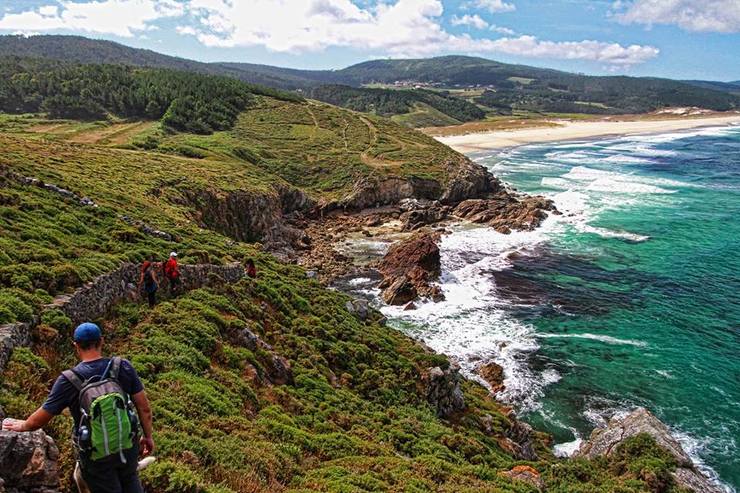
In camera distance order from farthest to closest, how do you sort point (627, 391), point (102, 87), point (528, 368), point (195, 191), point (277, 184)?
point (102, 87)
point (277, 184)
point (195, 191)
point (528, 368)
point (627, 391)

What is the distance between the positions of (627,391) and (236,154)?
61260mm

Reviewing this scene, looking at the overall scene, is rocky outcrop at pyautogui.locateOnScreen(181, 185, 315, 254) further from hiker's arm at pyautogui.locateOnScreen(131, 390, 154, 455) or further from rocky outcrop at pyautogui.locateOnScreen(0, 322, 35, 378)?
hiker's arm at pyautogui.locateOnScreen(131, 390, 154, 455)

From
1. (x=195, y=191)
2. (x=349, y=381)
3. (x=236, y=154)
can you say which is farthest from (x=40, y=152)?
(x=349, y=381)

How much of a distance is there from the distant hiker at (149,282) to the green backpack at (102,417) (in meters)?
12.9

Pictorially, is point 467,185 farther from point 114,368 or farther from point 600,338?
point 114,368

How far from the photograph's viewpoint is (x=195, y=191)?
4878 cm

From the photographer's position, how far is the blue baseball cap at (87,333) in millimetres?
6117

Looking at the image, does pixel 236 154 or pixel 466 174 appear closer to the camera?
pixel 236 154

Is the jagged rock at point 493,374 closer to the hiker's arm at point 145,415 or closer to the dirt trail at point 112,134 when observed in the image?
the hiker's arm at point 145,415

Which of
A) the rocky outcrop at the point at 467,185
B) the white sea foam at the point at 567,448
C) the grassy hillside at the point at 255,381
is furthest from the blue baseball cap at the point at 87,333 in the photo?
the rocky outcrop at the point at 467,185

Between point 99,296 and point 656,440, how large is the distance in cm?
2246

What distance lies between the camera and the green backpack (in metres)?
5.89

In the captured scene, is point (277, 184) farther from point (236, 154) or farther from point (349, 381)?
point (349, 381)

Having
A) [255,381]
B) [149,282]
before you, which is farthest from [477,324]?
[149,282]
